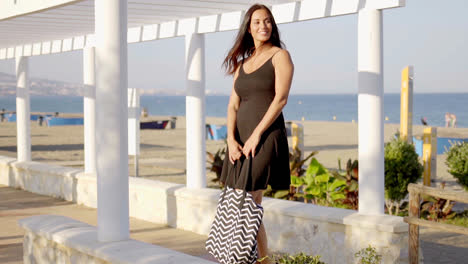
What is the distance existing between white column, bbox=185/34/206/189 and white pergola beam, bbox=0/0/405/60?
242mm

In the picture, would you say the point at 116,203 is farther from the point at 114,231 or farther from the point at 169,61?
the point at 169,61

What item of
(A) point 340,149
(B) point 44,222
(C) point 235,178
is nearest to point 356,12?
(C) point 235,178

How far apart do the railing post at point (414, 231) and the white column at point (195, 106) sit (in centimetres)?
307

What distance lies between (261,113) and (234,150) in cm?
27

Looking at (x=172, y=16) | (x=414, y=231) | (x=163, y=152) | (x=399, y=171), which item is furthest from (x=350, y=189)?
(x=163, y=152)

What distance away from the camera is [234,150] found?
3.57m

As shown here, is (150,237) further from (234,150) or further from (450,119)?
(450,119)

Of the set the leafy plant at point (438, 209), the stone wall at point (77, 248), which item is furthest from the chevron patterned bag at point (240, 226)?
the leafy plant at point (438, 209)

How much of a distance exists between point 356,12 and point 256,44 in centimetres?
216

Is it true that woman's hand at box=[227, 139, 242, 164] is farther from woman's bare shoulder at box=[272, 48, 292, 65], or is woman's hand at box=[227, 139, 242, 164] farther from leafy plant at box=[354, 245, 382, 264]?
leafy plant at box=[354, 245, 382, 264]

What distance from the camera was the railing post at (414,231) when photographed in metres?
4.64

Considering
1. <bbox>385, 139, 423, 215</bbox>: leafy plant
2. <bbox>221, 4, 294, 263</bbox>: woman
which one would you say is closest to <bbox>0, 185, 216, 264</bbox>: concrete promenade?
<bbox>221, 4, 294, 263</bbox>: woman

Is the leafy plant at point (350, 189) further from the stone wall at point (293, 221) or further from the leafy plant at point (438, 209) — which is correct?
the stone wall at point (293, 221)

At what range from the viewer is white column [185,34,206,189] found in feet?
23.5
